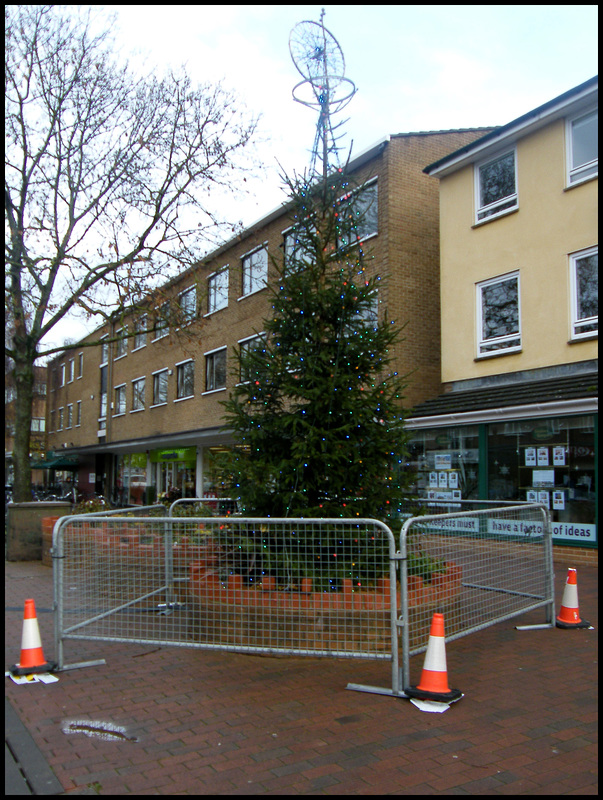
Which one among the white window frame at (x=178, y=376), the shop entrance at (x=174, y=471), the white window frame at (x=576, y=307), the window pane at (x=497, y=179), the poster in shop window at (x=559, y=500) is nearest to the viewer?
the poster in shop window at (x=559, y=500)

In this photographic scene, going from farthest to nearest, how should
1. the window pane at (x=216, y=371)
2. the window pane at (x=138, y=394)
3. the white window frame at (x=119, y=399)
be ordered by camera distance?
the white window frame at (x=119, y=399)
the window pane at (x=138, y=394)
the window pane at (x=216, y=371)

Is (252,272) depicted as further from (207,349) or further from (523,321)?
(523,321)

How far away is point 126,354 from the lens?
116 ft

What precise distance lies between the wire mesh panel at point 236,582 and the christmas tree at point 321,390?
2.67 feet

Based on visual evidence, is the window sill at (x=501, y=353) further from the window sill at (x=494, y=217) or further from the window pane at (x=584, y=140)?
the window pane at (x=584, y=140)

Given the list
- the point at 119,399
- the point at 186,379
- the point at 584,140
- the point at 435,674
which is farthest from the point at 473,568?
the point at 119,399

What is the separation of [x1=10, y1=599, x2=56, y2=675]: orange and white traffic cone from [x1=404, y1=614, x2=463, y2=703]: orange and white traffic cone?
118 inches

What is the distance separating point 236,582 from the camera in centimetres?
583

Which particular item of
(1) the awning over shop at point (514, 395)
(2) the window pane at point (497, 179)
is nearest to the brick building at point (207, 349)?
(1) the awning over shop at point (514, 395)

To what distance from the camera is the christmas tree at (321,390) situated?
22.3 feet

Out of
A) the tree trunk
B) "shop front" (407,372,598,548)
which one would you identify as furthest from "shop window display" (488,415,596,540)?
the tree trunk

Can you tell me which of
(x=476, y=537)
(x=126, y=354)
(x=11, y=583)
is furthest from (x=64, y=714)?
(x=126, y=354)

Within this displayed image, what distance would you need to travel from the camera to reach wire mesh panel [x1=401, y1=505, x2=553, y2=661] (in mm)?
5340

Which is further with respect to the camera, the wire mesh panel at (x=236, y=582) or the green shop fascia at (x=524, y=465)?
the green shop fascia at (x=524, y=465)
